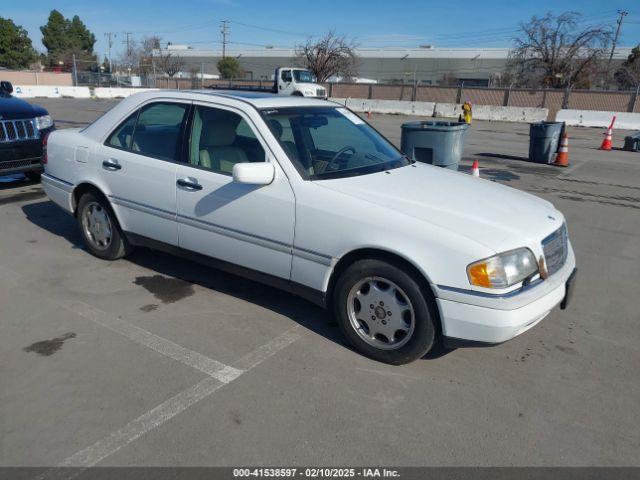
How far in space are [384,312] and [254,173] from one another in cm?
126

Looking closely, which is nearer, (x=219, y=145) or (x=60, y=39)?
(x=219, y=145)

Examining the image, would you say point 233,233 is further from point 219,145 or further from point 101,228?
point 101,228

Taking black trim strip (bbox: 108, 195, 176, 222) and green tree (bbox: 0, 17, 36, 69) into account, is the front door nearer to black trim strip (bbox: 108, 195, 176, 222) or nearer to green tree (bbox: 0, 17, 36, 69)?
black trim strip (bbox: 108, 195, 176, 222)

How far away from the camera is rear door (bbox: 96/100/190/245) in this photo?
170 inches

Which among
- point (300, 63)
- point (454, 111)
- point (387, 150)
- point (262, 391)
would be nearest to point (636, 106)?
point (454, 111)

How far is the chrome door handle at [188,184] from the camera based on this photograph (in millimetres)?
4074

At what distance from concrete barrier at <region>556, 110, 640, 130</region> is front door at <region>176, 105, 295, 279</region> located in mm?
25271

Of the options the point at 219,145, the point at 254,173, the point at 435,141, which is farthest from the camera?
the point at 435,141

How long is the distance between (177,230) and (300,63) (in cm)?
6344

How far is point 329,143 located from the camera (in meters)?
4.30

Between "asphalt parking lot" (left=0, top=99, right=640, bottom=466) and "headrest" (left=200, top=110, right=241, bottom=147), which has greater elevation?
"headrest" (left=200, top=110, right=241, bottom=147)

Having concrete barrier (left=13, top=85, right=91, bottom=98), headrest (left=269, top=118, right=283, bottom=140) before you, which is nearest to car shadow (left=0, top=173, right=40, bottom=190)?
headrest (left=269, top=118, right=283, bottom=140)

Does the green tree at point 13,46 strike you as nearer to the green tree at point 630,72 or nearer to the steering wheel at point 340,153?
the green tree at point 630,72

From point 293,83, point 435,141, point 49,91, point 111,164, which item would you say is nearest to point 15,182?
point 111,164
